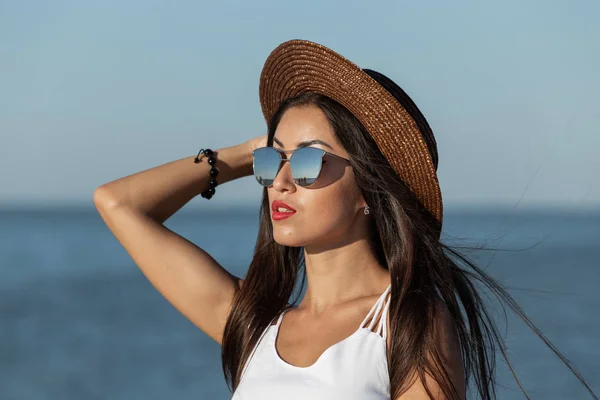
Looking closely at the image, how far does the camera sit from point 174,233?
13.1 ft

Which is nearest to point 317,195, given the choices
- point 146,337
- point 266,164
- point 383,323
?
point 266,164

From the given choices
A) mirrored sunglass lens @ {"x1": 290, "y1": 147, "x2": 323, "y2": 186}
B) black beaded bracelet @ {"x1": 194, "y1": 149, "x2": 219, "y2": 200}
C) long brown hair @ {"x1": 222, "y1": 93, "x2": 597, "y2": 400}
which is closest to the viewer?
long brown hair @ {"x1": 222, "y1": 93, "x2": 597, "y2": 400}

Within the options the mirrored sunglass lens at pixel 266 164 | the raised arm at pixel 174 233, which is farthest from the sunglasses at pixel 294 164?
the raised arm at pixel 174 233

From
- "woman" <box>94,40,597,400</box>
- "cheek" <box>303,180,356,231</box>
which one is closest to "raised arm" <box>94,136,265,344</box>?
"woman" <box>94,40,597,400</box>

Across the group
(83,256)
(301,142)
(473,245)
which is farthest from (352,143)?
(83,256)

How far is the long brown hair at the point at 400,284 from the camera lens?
3355mm

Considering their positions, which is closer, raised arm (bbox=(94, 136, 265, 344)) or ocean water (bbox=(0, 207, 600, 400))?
raised arm (bbox=(94, 136, 265, 344))

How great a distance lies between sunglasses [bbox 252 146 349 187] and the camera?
3.61 metres

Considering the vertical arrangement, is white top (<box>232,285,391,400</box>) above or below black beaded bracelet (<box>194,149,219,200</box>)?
below

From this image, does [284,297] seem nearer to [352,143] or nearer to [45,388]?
[352,143]

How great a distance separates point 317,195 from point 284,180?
13 centimetres

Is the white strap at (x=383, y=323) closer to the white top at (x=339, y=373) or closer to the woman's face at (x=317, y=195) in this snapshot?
the white top at (x=339, y=373)

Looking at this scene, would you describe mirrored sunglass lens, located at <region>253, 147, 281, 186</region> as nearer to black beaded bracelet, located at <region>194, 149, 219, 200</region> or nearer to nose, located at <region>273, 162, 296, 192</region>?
nose, located at <region>273, 162, 296, 192</region>

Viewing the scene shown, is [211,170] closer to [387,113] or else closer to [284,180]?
[284,180]
